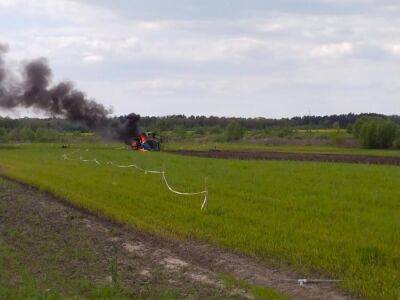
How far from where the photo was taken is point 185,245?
44.3ft

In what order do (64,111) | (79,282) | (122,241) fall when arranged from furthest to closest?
(64,111) → (122,241) → (79,282)

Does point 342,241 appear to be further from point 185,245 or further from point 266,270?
point 185,245

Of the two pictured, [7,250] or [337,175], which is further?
[337,175]

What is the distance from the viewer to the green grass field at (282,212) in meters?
11.2

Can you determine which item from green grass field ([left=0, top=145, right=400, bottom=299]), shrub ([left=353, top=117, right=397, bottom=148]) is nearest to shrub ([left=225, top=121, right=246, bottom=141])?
shrub ([left=353, top=117, right=397, bottom=148])

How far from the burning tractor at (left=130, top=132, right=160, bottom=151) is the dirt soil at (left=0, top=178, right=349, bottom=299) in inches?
1736

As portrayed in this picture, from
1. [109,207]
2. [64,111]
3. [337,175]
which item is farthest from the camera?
[64,111]

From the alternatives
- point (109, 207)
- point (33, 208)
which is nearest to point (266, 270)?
point (109, 207)

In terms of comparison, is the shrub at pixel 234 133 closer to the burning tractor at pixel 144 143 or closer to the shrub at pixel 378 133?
the shrub at pixel 378 133

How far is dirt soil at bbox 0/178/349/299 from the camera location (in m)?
9.95

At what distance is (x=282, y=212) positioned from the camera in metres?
16.8

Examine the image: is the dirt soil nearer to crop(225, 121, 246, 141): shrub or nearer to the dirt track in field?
the dirt track in field

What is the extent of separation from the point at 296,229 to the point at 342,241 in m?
1.70

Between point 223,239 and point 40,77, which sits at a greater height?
point 40,77
